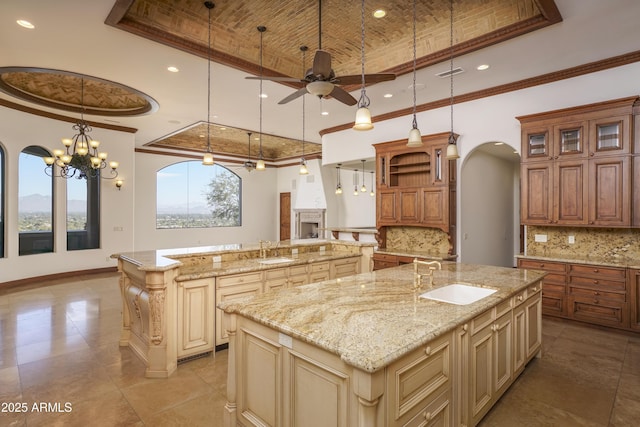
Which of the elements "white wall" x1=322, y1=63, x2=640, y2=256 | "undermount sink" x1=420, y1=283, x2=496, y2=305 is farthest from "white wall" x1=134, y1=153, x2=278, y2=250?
"undermount sink" x1=420, y1=283, x2=496, y2=305

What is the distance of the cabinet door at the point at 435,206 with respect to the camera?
207 inches

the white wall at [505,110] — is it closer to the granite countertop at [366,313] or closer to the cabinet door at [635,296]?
the cabinet door at [635,296]

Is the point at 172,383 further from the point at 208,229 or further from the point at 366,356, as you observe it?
the point at 208,229

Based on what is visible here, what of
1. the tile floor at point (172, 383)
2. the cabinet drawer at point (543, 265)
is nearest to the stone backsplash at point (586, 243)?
the cabinet drawer at point (543, 265)

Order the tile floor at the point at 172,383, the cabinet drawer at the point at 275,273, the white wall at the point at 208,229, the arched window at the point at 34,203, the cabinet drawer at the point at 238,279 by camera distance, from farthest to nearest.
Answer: the white wall at the point at 208,229, the arched window at the point at 34,203, the cabinet drawer at the point at 275,273, the cabinet drawer at the point at 238,279, the tile floor at the point at 172,383

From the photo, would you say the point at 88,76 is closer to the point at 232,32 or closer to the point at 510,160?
the point at 232,32

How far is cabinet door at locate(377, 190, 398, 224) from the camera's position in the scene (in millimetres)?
5918

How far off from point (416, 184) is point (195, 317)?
14.2 feet

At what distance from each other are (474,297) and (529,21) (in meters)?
2.85

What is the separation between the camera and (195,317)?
3275 millimetres

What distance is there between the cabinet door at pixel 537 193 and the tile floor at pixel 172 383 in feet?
4.71

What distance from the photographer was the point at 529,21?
10.7 feet

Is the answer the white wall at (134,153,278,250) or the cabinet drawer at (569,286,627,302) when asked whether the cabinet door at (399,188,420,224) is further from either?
the white wall at (134,153,278,250)

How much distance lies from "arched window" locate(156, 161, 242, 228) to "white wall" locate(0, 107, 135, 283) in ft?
6.09
